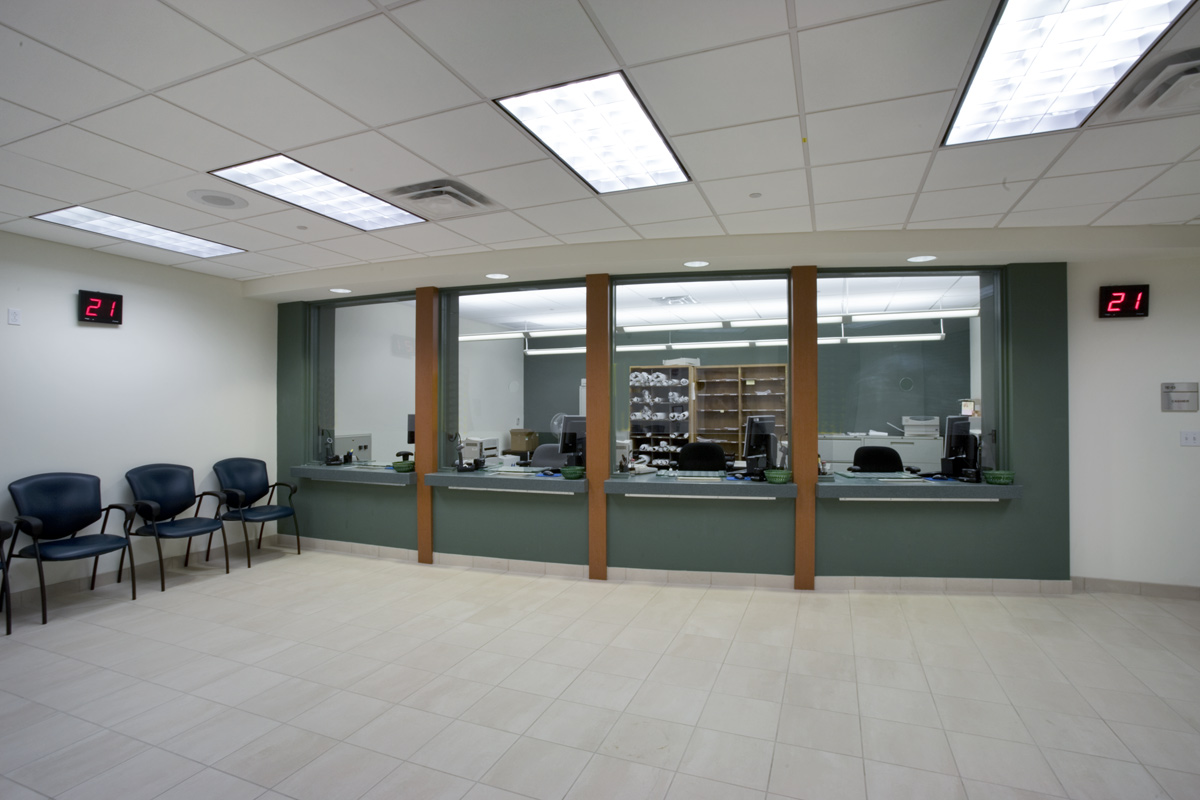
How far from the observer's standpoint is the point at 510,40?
2.04 meters

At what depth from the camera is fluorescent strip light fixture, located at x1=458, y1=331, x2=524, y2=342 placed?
5.83 metres

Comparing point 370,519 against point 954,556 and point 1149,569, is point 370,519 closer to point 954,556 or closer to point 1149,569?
point 954,556

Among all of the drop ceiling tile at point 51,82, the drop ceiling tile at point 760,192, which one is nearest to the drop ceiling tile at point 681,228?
the drop ceiling tile at point 760,192

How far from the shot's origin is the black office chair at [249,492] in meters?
5.35

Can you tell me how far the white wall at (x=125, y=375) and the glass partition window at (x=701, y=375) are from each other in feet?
13.3

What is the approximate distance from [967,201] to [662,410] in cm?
340

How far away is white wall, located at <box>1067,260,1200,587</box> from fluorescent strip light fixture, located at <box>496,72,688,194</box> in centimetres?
379

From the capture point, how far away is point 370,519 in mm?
5777

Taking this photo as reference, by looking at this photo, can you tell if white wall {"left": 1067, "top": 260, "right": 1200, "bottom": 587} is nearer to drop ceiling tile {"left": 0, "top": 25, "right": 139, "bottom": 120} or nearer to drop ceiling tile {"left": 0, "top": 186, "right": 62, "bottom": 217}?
drop ceiling tile {"left": 0, "top": 25, "right": 139, "bottom": 120}

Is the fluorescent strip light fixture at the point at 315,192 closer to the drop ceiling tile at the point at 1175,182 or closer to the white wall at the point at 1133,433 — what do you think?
the drop ceiling tile at the point at 1175,182

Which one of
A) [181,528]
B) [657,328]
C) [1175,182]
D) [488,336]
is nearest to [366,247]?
[488,336]

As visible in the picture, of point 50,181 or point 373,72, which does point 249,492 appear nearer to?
point 50,181

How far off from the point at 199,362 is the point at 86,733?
3.86m

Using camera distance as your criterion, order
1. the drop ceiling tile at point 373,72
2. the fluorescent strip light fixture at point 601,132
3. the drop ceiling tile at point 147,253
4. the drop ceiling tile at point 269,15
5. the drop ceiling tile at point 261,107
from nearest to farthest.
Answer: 1. the drop ceiling tile at point 269,15
2. the drop ceiling tile at point 373,72
3. the drop ceiling tile at point 261,107
4. the fluorescent strip light fixture at point 601,132
5. the drop ceiling tile at point 147,253
